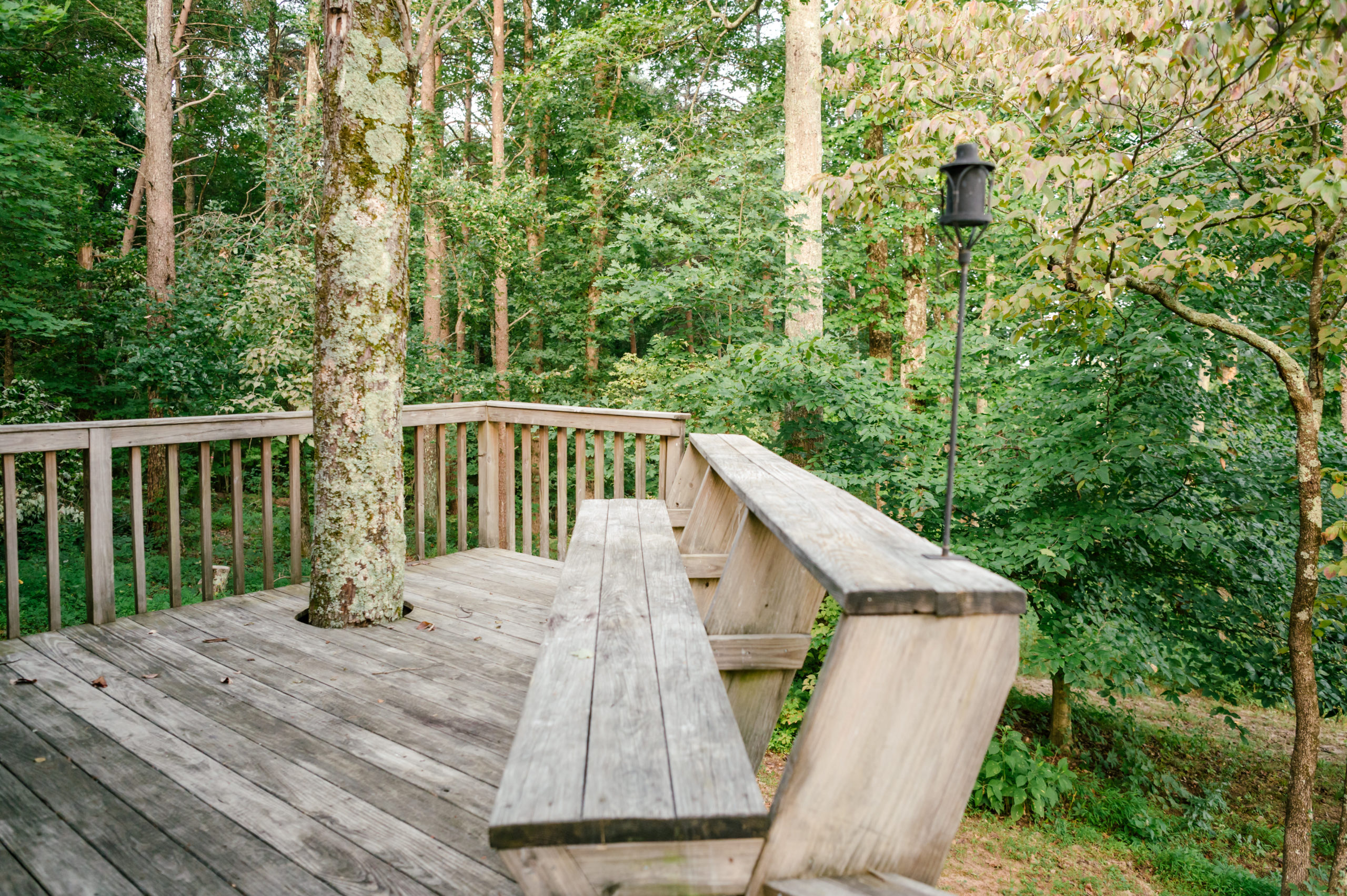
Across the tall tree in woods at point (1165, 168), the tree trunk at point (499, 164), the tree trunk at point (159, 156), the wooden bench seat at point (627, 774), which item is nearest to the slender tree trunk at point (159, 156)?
the tree trunk at point (159, 156)

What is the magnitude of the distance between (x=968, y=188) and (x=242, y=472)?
3486 millimetres

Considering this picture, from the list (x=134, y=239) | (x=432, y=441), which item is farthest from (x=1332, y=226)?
(x=134, y=239)

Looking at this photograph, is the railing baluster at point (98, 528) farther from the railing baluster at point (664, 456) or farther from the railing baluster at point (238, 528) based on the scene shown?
the railing baluster at point (664, 456)

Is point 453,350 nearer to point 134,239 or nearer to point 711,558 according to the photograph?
point 134,239

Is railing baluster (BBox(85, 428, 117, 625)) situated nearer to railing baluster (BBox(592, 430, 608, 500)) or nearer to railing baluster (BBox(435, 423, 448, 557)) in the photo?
railing baluster (BBox(435, 423, 448, 557))

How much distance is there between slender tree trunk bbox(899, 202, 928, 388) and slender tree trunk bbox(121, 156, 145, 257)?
11116 millimetres

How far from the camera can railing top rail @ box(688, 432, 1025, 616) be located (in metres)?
1.15

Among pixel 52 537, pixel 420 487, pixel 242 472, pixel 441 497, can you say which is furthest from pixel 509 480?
pixel 52 537

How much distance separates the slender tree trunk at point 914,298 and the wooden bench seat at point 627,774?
30.4 feet

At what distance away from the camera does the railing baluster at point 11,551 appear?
2.96m

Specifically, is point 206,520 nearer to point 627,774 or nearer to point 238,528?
point 238,528

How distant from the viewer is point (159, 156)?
9.41 meters

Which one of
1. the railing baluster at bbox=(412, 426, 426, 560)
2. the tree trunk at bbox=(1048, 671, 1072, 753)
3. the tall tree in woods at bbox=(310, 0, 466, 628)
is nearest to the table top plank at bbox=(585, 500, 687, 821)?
the tall tree in woods at bbox=(310, 0, 466, 628)

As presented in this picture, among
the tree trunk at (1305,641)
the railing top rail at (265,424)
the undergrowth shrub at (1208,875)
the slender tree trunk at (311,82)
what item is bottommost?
the undergrowth shrub at (1208,875)
